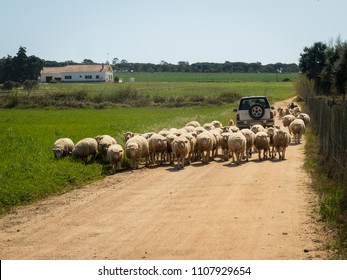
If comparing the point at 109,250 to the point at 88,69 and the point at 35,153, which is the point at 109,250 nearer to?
the point at 35,153

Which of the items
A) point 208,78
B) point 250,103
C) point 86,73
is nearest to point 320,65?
point 250,103

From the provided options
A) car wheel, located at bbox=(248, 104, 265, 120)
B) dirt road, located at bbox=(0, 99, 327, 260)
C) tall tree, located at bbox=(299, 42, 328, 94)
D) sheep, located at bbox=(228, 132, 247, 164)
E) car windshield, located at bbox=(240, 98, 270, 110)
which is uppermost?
tall tree, located at bbox=(299, 42, 328, 94)

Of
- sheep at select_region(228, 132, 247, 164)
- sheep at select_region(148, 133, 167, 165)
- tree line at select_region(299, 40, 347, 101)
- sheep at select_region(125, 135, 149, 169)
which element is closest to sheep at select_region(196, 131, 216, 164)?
sheep at select_region(228, 132, 247, 164)

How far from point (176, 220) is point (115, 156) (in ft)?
24.2

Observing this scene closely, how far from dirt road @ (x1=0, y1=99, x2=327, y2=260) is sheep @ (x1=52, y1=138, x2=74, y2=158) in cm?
346

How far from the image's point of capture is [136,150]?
19.0m

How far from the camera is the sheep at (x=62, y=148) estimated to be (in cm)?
2047

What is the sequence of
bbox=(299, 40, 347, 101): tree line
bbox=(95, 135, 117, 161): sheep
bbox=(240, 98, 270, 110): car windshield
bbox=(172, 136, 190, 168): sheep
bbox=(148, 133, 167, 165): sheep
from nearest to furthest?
bbox=(172, 136, 190, 168): sheep, bbox=(148, 133, 167, 165): sheep, bbox=(95, 135, 117, 161): sheep, bbox=(240, 98, 270, 110): car windshield, bbox=(299, 40, 347, 101): tree line

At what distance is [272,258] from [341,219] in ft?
8.85

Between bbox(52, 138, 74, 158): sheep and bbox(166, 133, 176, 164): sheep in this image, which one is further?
bbox(52, 138, 74, 158): sheep

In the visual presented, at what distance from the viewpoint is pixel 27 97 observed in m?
62.2

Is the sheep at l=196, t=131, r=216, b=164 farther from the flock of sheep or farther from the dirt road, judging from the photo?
the dirt road

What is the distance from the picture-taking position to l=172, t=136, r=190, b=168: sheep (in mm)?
18953

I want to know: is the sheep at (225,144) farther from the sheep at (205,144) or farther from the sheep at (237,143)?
the sheep at (237,143)
